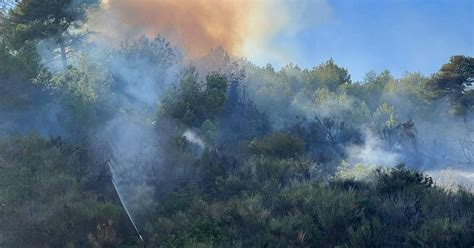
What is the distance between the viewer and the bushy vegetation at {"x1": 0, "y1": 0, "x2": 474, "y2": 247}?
8.72 metres

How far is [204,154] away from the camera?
624 inches

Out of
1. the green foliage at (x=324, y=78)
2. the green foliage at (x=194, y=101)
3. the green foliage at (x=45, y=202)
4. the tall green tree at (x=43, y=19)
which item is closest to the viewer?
the green foliage at (x=45, y=202)

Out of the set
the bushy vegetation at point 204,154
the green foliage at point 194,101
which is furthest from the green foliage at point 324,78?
the green foliage at point 194,101

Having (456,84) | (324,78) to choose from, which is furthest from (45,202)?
(324,78)

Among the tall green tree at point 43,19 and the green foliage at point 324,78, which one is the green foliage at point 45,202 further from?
the green foliage at point 324,78

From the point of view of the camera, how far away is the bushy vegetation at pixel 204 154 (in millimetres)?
8719

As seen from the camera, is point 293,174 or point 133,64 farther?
point 133,64

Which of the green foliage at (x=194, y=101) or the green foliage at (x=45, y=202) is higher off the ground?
the green foliage at (x=194, y=101)

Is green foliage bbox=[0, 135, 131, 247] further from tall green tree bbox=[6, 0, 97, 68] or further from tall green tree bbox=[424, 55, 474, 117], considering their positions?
tall green tree bbox=[424, 55, 474, 117]

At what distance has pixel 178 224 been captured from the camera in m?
9.33

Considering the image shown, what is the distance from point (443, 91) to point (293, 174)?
19.5 m

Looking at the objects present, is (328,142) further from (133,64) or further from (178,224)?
(178,224)

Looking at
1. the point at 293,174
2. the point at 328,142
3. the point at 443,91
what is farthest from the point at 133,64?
the point at 443,91

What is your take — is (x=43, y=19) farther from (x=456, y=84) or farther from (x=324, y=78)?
(x=456, y=84)
